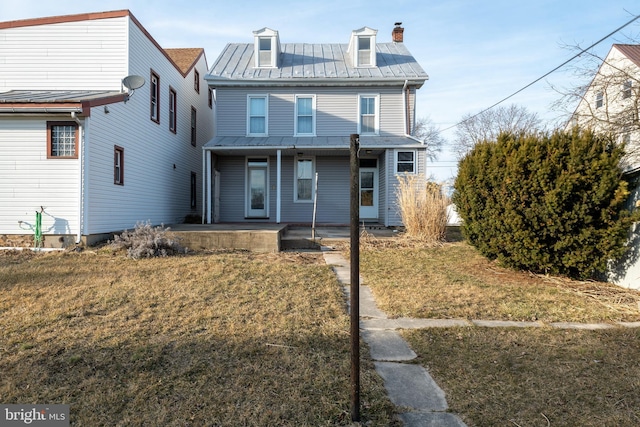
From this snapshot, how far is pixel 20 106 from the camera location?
7.88 meters

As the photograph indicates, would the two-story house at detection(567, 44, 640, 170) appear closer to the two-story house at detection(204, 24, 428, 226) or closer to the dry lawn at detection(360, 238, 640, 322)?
the dry lawn at detection(360, 238, 640, 322)

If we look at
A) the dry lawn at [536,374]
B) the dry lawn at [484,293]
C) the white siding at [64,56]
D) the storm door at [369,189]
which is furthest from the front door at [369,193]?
the dry lawn at [536,374]

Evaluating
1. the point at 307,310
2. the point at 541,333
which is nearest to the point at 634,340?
the point at 541,333

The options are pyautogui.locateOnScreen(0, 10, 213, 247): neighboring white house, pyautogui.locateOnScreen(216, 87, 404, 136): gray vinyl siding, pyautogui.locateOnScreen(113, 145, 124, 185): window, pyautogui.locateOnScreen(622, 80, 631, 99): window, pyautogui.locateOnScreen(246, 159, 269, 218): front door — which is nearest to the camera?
pyautogui.locateOnScreen(622, 80, 631, 99): window

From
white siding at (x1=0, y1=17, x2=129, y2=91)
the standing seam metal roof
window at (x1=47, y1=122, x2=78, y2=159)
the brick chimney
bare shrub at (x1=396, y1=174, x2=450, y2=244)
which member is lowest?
bare shrub at (x1=396, y1=174, x2=450, y2=244)

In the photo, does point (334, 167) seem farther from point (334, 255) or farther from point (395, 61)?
point (334, 255)

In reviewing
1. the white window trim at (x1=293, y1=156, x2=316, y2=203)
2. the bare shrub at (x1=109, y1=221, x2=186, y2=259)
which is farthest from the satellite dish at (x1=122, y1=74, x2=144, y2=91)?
the white window trim at (x1=293, y1=156, x2=316, y2=203)

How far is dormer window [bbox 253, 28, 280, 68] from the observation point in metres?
13.8

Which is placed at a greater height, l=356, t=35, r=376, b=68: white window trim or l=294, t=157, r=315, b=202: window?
l=356, t=35, r=376, b=68: white window trim

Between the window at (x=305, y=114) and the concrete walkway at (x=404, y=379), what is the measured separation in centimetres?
1010

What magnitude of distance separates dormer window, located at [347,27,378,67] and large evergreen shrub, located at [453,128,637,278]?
9.15 meters

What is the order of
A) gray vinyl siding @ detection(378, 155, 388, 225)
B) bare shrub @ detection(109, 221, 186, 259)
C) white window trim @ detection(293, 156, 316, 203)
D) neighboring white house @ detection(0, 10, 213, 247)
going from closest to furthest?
bare shrub @ detection(109, 221, 186, 259) < neighboring white house @ detection(0, 10, 213, 247) < gray vinyl siding @ detection(378, 155, 388, 225) < white window trim @ detection(293, 156, 316, 203)

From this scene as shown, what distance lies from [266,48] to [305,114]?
2972mm

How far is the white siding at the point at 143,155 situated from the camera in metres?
8.73
